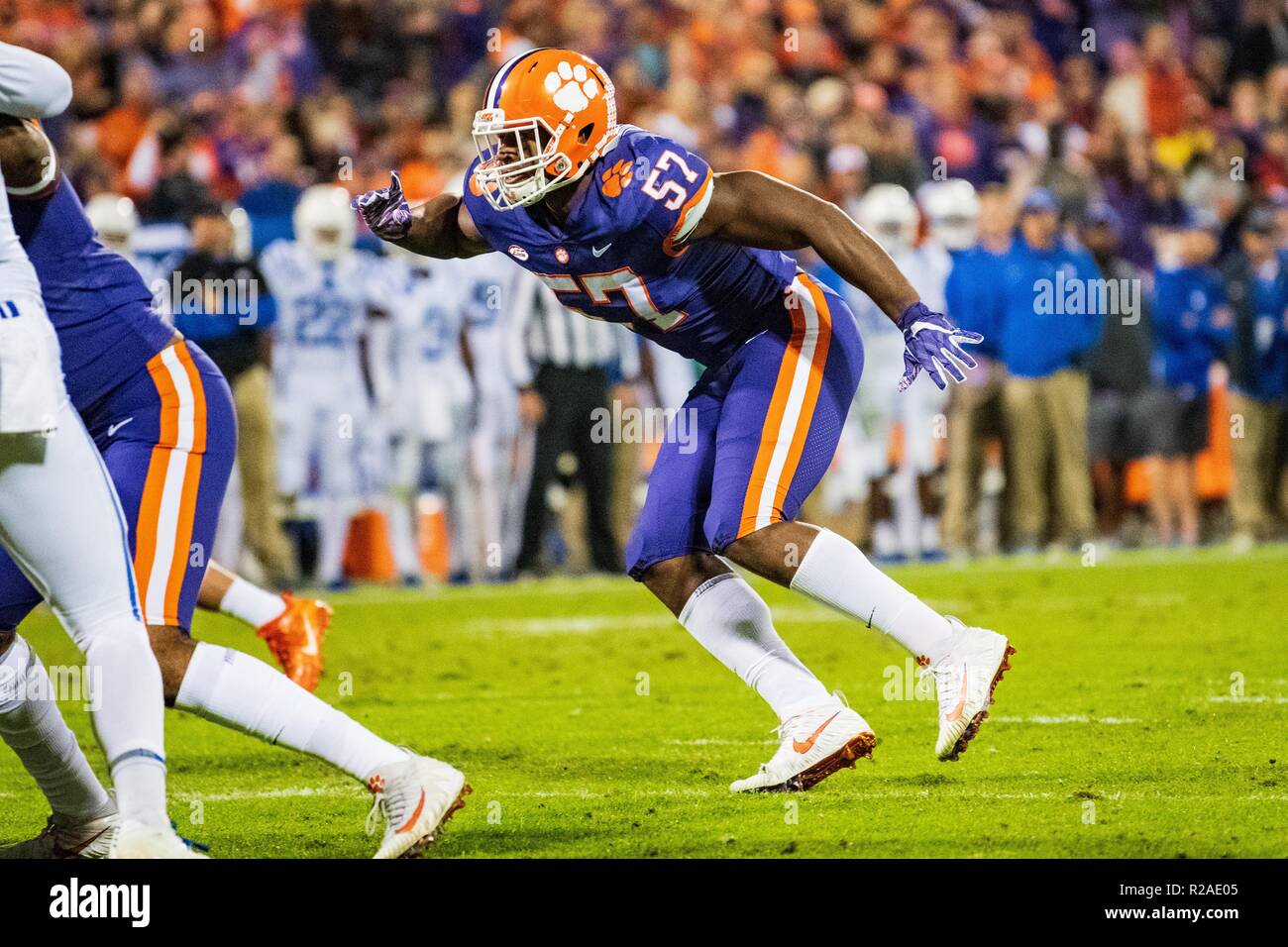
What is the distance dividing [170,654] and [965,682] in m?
1.90

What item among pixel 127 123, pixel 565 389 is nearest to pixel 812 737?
pixel 565 389

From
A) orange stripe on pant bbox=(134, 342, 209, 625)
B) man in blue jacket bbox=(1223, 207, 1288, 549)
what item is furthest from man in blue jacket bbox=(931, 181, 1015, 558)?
orange stripe on pant bbox=(134, 342, 209, 625)

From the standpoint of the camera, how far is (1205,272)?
37.1ft

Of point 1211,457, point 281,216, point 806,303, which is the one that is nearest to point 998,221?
point 1211,457

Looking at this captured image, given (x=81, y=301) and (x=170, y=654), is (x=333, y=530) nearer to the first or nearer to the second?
(x=81, y=301)

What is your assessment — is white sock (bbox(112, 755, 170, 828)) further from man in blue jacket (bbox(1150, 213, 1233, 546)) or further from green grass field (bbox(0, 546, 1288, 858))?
man in blue jacket (bbox(1150, 213, 1233, 546))

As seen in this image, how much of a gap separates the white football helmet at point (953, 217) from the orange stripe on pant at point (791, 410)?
240 inches

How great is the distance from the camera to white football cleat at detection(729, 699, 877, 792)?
4480 mm

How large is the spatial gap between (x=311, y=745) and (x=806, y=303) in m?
1.86

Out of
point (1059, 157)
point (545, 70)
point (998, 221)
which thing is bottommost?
point (545, 70)

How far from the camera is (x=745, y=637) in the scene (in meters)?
4.71

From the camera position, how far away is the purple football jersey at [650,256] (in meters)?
4.40

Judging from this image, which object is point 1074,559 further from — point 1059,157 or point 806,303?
point 806,303

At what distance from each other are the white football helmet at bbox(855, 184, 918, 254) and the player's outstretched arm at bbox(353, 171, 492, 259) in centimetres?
591
